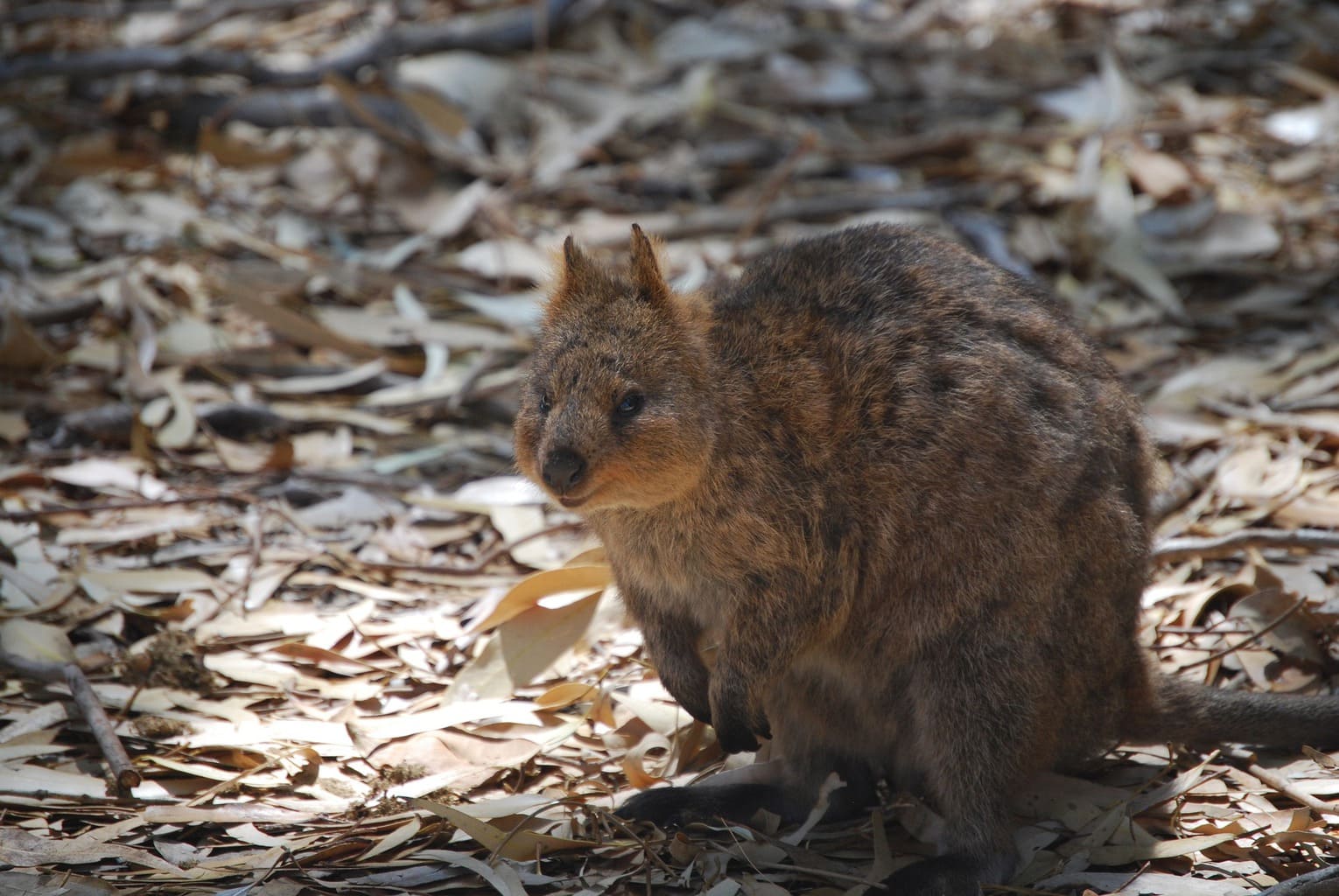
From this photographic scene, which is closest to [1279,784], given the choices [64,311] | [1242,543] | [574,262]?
[1242,543]

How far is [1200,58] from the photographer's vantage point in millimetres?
8883

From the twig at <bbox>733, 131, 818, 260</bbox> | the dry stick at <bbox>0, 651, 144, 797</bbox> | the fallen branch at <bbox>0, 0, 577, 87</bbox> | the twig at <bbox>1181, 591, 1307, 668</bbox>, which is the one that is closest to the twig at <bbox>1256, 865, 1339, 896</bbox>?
the twig at <bbox>1181, 591, 1307, 668</bbox>

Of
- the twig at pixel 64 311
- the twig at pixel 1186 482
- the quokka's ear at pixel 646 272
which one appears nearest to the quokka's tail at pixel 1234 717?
the twig at pixel 1186 482

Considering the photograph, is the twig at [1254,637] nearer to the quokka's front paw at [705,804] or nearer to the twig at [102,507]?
the quokka's front paw at [705,804]

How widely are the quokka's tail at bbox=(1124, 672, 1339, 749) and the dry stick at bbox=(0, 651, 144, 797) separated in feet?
10.4

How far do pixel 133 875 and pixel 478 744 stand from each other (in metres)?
1.22

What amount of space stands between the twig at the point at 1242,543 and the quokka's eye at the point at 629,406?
219 centimetres

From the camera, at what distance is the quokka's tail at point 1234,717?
13.9ft

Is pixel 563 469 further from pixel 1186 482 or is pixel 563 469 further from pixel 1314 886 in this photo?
pixel 1186 482

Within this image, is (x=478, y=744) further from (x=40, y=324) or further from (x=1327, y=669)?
(x=40, y=324)

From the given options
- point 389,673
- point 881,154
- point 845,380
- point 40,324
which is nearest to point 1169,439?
point 845,380

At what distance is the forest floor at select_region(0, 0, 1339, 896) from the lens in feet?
13.5

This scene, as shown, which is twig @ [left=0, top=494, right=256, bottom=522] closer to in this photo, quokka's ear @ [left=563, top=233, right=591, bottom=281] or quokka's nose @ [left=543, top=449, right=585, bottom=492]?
A: quokka's ear @ [left=563, top=233, right=591, bottom=281]

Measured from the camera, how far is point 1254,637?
14.9 ft
